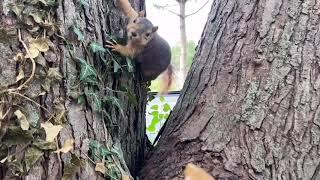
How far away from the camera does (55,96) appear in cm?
135

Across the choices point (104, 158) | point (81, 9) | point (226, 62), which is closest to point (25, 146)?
point (104, 158)

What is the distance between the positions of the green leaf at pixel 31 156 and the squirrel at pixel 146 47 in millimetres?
701

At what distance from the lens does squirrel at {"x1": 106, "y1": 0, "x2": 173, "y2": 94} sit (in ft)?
7.06

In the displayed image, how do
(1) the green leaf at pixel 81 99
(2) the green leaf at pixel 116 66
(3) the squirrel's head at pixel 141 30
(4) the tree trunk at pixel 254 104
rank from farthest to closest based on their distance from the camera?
(3) the squirrel's head at pixel 141 30
(2) the green leaf at pixel 116 66
(4) the tree trunk at pixel 254 104
(1) the green leaf at pixel 81 99

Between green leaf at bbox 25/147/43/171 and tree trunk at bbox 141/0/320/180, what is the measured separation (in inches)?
18.7

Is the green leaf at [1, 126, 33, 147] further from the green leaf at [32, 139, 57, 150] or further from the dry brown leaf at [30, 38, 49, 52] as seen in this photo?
the dry brown leaf at [30, 38, 49, 52]

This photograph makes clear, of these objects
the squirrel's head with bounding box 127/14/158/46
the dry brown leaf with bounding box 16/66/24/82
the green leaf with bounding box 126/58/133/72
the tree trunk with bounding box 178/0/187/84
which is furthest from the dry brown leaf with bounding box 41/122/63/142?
the tree trunk with bounding box 178/0/187/84

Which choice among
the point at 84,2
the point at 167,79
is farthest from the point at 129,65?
the point at 167,79

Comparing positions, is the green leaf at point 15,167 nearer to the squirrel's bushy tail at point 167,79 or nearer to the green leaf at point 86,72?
the green leaf at point 86,72

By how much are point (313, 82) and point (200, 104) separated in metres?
0.39

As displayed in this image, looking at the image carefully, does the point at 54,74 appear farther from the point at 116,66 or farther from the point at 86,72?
the point at 116,66

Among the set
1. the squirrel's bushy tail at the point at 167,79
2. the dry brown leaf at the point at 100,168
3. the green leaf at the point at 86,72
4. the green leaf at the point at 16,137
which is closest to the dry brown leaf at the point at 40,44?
the green leaf at the point at 86,72

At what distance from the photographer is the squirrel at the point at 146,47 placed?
215cm

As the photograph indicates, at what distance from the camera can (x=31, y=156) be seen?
123 centimetres
